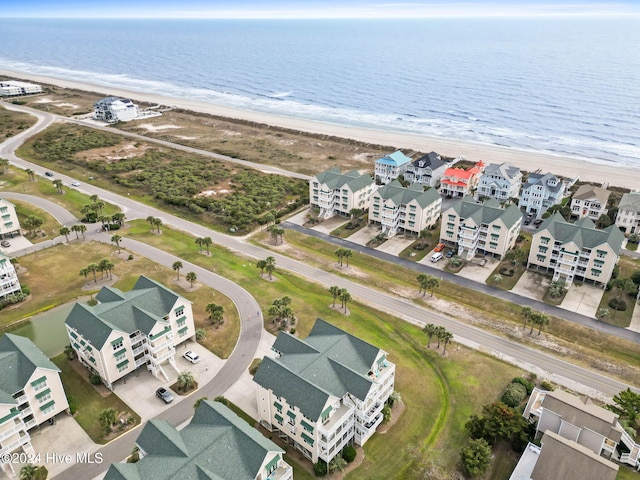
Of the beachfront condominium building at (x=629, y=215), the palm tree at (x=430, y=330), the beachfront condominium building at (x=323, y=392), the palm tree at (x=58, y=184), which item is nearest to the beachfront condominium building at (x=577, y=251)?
the beachfront condominium building at (x=629, y=215)

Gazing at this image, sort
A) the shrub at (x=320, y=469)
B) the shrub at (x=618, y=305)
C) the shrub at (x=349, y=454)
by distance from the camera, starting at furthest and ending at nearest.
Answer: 1. the shrub at (x=618, y=305)
2. the shrub at (x=349, y=454)
3. the shrub at (x=320, y=469)

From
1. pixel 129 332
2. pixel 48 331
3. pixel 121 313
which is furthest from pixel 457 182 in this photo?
pixel 48 331

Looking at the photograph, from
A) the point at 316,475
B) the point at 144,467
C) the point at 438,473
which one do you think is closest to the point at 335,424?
the point at 316,475

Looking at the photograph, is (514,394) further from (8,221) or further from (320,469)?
(8,221)

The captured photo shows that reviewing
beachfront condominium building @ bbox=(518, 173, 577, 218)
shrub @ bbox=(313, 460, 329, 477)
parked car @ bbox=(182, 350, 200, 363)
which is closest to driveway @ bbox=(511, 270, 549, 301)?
beachfront condominium building @ bbox=(518, 173, 577, 218)

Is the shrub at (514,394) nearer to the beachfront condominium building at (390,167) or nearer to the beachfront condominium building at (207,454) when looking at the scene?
the beachfront condominium building at (207,454)
